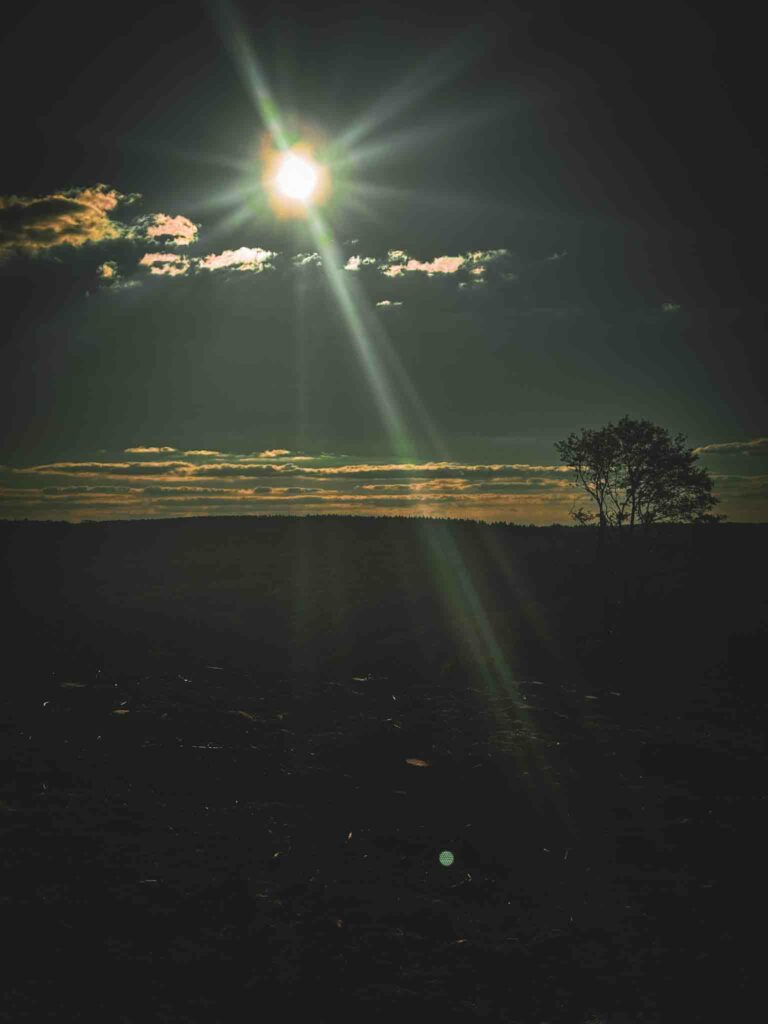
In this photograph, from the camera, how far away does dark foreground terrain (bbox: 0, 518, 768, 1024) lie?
19.2ft

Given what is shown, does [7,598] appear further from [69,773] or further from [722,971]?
[722,971]

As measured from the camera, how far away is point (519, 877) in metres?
8.02

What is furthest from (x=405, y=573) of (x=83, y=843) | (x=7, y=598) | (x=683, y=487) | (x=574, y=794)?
(x=83, y=843)

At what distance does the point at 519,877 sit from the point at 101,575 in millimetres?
47075

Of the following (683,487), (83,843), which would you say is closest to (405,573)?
(683,487)

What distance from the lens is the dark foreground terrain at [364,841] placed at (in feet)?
Answer: 19.2

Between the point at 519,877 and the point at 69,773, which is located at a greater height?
the point at 69,773

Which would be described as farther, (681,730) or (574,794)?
(681,730)

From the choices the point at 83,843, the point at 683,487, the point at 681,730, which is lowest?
the point at 681,730

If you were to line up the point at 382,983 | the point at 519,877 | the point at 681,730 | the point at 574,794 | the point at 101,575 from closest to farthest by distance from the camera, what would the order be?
the point at 382,983 → the point at 519,877 → the point at 574,794 → the point at 681,730 → the point at 101,575

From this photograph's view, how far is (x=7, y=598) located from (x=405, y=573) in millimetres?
24708

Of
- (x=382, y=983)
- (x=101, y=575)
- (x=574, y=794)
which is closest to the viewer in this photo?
(x=382, y=983)

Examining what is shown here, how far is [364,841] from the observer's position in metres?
8.59

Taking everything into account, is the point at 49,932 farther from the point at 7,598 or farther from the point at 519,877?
the point at 7,598
